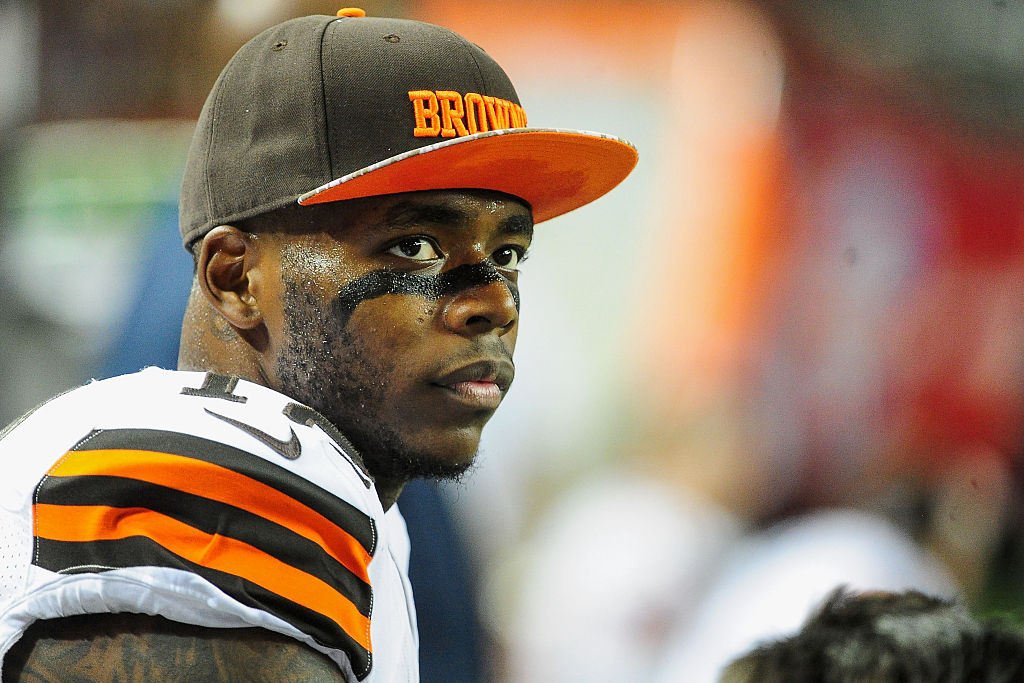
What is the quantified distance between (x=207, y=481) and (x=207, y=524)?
0.04 m

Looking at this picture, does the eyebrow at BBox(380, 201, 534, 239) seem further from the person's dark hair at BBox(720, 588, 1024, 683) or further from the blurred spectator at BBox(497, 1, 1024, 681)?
the blurred spectator at BBox(497, 1, 1024, 681)

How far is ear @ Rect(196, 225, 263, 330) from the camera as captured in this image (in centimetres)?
120

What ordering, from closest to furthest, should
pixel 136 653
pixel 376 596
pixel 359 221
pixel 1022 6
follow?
pixel 136 653, pixel 376 596, pixel 359 221, pixel 1022 6

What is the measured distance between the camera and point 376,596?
3.27 feet

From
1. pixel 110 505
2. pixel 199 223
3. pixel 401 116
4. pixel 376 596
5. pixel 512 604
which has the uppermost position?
pixel 401 116

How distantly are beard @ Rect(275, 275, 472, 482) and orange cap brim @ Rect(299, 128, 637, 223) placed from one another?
14cm

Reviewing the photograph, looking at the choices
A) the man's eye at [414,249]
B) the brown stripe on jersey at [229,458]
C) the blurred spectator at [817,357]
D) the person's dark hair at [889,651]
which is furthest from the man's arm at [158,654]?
the blurred spectator at [817,357]

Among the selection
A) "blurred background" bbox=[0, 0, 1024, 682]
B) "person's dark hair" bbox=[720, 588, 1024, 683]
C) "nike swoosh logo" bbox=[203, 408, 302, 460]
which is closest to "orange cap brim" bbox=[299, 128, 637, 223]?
"nike swoosh logo" bbox=[203, 408, 302, 460]

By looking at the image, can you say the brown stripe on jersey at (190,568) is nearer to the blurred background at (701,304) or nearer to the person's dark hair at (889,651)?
the person's dark hair at (889,651)

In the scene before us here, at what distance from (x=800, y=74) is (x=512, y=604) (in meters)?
1.35

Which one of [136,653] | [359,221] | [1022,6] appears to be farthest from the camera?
[1022,6]

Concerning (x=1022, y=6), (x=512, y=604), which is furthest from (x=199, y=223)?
(x=1022, y=6)

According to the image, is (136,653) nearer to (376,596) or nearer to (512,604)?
(376,596)

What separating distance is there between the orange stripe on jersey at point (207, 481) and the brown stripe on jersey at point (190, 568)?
57 millimetres
